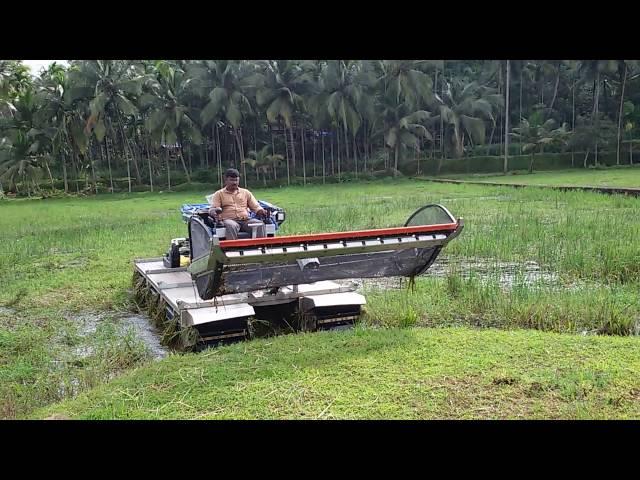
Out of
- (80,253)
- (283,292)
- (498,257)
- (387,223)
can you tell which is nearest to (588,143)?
(387,223)

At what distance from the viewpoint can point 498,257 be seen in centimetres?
937

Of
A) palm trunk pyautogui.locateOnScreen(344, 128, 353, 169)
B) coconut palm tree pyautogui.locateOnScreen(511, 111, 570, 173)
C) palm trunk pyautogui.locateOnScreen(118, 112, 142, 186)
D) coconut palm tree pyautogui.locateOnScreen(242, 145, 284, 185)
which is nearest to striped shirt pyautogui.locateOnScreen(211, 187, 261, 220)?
coconut palm tree pyautogui.locateOnScreen(242, 145, 284, 185)

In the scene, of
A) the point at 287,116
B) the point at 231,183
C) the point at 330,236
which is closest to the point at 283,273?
the point at 330,236

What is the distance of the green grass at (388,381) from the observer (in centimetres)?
377

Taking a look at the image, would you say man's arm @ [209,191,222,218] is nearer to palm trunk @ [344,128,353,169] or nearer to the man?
the man

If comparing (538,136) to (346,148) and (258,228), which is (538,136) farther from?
(258,228)

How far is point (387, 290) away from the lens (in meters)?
7.68

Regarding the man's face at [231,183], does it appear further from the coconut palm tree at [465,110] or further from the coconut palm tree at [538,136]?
the coconut palm tree at [465,110]

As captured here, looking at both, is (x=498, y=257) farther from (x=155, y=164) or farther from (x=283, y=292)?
(x=155, y=164)

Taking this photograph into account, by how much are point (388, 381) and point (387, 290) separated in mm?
3500

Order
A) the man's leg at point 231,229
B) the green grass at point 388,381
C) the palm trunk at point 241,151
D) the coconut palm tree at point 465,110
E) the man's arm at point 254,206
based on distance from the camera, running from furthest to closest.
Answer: the coconut palm tree at point 465,110
the palm trunk at point 241,151
the man's arm at point 254,206
the man's leg at point 231,229
the green grass at point 388,381

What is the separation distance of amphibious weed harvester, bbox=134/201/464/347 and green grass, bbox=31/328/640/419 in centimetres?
53

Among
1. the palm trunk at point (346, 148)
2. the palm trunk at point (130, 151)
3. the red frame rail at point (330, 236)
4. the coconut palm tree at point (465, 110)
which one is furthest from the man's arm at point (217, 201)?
the coconut palm tree at point (465, 110)

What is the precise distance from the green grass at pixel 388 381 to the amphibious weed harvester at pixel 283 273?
53 cm
